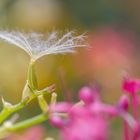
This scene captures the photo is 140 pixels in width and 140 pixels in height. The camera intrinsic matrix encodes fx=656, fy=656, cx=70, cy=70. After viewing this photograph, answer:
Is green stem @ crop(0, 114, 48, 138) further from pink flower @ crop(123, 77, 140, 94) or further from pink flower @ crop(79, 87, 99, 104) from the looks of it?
pink flower @ crop(123, 77, 140, 94)

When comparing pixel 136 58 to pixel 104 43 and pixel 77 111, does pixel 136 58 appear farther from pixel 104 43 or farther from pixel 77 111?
pixel 77 111

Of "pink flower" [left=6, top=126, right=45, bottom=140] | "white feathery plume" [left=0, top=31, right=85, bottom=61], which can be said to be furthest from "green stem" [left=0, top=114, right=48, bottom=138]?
"white feathery plume" [left=0, top=31, right=85, bottom=61]

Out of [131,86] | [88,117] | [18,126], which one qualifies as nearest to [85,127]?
[88,117]

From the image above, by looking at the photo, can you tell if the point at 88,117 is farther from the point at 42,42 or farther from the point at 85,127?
the point at 42,42

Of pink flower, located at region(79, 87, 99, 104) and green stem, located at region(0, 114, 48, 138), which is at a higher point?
pink flower, located at region(79, 87, 99, 104)

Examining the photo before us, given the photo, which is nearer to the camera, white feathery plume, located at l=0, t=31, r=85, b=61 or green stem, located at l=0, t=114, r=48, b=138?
green stem, located at l=0, t=114, r=48, b=138

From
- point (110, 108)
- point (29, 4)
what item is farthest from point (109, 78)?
point (110, 108)

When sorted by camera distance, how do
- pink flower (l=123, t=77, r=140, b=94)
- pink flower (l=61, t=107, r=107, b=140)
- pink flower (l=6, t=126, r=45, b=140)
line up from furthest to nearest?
pink flower (l=123, t=77, r=140, b=94)
pink flower (l=6, t=126, r=45, b=140)
pink flower (l=61, t=107, r=107, b=140)

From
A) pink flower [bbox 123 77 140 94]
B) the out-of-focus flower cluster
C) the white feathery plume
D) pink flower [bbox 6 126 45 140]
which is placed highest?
the white feathery plume

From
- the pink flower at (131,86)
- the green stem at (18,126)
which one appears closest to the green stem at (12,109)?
the green stem at (18,126)
